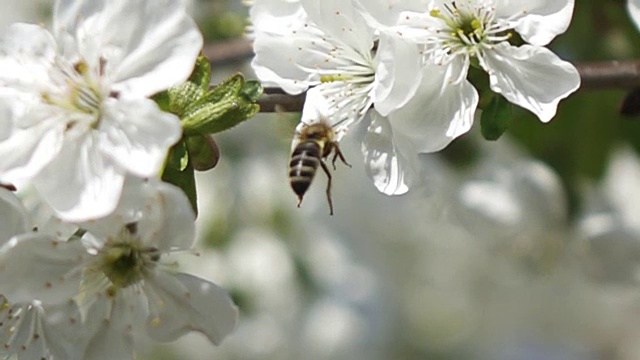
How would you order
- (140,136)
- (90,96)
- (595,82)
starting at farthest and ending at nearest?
(595,82), (90,96), (140,136)

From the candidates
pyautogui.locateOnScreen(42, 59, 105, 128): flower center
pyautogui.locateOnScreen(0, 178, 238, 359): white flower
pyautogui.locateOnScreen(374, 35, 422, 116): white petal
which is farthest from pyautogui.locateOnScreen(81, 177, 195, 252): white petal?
pyautogui.locateOnScreen(374, 35, 422, 116): white petal

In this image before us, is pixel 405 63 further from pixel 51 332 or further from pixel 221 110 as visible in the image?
pixel 51 332

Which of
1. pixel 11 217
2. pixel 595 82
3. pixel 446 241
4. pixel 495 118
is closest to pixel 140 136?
pixel 11 217

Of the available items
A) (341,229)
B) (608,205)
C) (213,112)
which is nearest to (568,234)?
(608,205)

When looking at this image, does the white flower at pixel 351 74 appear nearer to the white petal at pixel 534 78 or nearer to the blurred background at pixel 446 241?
the white petal at pixel 534 78

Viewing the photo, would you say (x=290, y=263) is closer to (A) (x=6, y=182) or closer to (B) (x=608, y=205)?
(B) (x=608, y=205)
